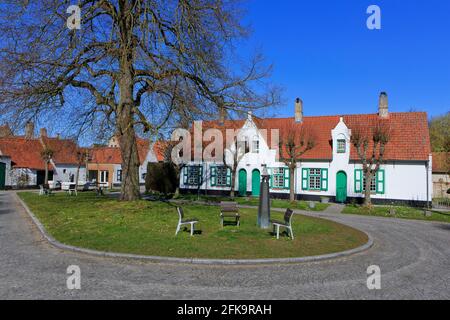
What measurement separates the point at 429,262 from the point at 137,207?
1210 centimetres

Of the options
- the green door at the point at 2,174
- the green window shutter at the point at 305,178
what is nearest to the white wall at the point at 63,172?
the green door at the point at 2,174

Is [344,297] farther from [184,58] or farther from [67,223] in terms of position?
[184,58]

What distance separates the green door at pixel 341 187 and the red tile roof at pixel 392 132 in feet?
5.21

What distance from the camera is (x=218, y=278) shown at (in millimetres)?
7633

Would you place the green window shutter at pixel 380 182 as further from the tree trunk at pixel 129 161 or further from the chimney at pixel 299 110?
the tree trunk at pixel 129 161

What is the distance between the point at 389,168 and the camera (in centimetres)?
2864

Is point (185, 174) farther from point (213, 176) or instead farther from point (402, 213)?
point (402, 213)

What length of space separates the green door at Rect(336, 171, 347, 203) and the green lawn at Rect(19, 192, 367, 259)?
15.4 meters

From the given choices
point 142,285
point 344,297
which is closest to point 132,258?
A: point 142,285

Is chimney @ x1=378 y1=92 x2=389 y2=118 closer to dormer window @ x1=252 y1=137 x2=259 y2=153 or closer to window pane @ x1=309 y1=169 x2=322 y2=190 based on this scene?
window pane @ x1=309 y1=169 x2=322 y2=190

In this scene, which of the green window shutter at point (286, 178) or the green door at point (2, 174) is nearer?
the green window shutter at point (286, 178)

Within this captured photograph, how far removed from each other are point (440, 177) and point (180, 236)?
4034 cm

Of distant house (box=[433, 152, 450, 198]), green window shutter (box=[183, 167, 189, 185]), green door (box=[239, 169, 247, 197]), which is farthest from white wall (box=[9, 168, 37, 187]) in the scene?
distant house (box=[433, 152, 450, 198])

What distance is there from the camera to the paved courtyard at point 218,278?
6.55 m
